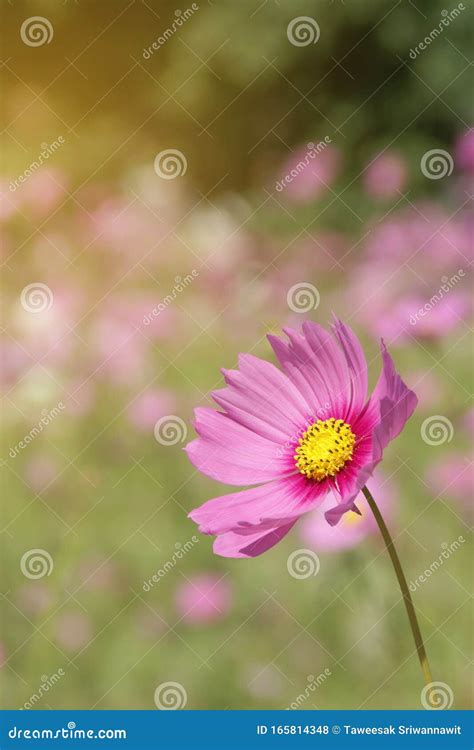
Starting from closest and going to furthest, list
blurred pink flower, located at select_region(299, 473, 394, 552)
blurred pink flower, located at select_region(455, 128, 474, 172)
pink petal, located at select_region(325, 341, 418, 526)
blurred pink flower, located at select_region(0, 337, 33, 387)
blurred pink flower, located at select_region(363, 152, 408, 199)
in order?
pink petal, located at select_region(325, 341, 418, 526) < blurred pink flower, located at select_region(299, 473, 394, 552) < blurred pink flower, located at select_region(0, 337, 33, 387) < blurred pink flower, located at select_region(455, 128, 474, 172) < blurred pink flower, located at select_region(363, 152, 408, 199)

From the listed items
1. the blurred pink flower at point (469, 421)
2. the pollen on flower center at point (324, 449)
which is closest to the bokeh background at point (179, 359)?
the blurred pink flower at point (469, 421)

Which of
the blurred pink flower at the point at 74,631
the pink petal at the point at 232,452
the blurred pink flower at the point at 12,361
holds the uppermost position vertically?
the pink petal at the point at 232,452

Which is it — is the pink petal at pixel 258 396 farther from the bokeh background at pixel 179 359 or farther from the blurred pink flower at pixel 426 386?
the blurred pink flower at pixel 426 386

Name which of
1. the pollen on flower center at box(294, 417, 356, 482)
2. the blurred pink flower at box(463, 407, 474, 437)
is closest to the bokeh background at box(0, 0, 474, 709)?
the blurred pink flower at box(463, 407, 474, 437)

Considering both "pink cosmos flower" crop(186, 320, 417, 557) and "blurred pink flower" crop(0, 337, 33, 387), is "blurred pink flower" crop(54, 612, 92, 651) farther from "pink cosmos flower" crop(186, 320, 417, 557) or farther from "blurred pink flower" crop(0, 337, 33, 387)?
"pink cosmos flower" crop(186, 320, 417, 557)

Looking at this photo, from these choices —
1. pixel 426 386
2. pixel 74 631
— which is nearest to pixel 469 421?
pixel 426 386

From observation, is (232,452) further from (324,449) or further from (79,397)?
(79,397)

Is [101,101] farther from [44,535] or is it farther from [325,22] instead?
[44,535]
